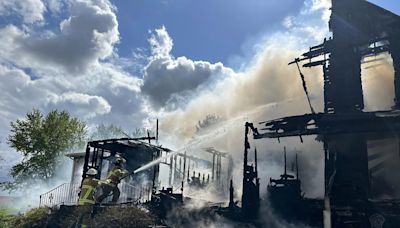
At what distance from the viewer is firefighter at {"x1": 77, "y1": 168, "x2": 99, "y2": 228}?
14.0 meters

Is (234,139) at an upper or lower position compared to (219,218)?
upper

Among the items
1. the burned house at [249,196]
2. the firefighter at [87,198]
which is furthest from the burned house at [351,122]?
the firefighter at [87,198]

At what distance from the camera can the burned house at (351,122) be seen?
14.2 meters

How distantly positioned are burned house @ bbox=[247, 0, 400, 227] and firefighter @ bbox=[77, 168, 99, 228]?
8150mm

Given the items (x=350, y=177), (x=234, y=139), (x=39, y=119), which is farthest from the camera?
(x=39, y=119)

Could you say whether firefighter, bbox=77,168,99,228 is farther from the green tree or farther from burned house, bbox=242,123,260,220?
the green tree

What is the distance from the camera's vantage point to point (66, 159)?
39.9 meters

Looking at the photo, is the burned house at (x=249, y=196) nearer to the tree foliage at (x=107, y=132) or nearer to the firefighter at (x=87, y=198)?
the firefighter at (x=87, y=198)

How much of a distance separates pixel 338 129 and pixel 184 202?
26.3 feet

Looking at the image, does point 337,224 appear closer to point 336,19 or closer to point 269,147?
point 336,19

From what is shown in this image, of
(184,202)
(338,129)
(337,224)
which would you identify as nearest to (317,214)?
(337,224)

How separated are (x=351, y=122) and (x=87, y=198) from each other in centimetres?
1200

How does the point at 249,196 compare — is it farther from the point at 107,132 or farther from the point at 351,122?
the point at 107,132

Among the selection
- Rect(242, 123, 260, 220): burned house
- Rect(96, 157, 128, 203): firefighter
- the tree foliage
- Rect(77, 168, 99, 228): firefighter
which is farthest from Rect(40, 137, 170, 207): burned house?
the tree foliage
